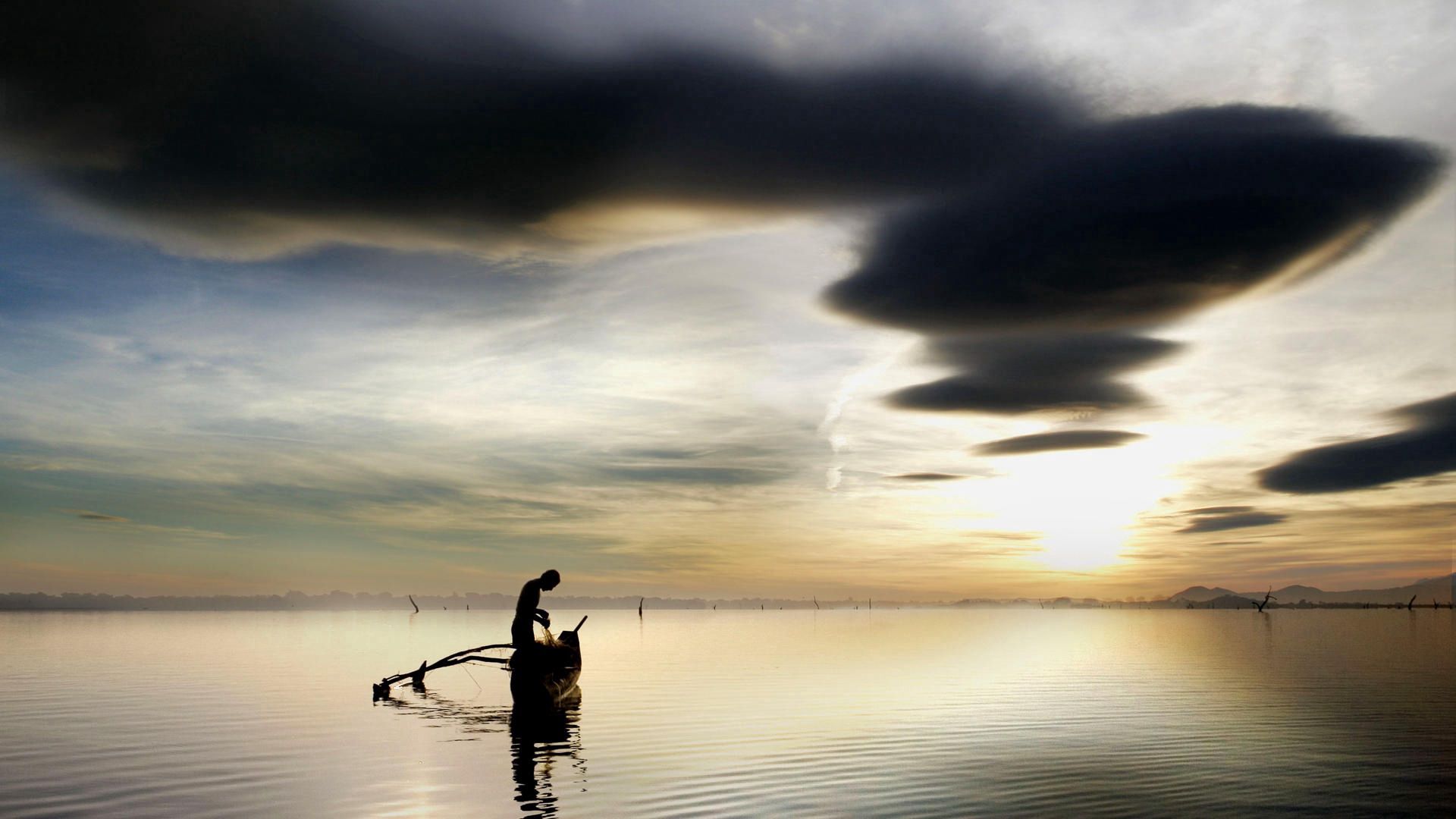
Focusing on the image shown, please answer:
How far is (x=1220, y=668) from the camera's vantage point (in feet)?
230

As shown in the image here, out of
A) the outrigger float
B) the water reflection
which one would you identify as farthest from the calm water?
the outrigger float

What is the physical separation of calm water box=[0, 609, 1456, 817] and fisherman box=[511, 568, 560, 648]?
3331 millimetres

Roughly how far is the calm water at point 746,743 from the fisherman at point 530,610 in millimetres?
Result: 3331

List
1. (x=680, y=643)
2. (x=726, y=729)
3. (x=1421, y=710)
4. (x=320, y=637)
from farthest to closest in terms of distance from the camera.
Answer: (x=320, y=637) → (x=680, y=643) → (x=1421, y=710) → (x=726, y=729)

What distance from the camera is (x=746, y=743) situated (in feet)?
107

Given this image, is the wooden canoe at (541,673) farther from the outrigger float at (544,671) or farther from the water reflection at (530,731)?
the water reflection at (530,731)

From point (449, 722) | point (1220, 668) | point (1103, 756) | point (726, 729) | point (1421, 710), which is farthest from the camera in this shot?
point (1220, 668)

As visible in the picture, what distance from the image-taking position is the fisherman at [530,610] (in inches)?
1519

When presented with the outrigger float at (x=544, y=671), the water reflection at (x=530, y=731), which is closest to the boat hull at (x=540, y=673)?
the outrigger float at (x=544, y=671)

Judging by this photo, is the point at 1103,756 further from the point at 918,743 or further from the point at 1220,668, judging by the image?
the point at 1220,668

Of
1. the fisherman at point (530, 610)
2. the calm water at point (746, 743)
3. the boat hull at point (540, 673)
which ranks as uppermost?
the fisherman at point (530, 610)

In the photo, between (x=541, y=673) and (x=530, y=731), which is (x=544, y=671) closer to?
(x=541, y=673)

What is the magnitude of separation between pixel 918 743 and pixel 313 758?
19.1m

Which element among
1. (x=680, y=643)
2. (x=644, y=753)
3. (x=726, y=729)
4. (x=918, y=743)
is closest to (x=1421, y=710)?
(x=918, y=743)
